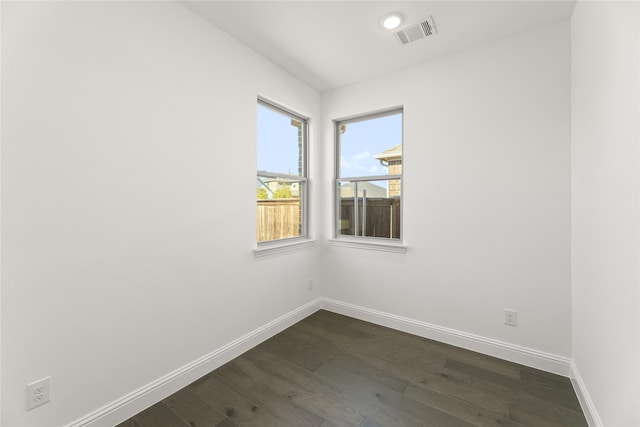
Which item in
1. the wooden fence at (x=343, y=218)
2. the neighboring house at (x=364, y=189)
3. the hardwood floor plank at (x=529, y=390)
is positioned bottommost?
the hardwood floor plank at (x=529, y=390)


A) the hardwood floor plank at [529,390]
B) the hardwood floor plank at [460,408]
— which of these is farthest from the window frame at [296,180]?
the hardwood floor plank at [529,390]

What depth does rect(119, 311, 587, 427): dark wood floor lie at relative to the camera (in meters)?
1.60

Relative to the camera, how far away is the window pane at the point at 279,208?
259 centimetres

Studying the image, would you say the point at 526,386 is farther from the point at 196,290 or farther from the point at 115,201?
the point at 115,201

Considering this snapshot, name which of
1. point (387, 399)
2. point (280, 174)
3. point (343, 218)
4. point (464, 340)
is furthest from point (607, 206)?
point (280, 174)

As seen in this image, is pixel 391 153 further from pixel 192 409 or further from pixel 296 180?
pixel 192 409

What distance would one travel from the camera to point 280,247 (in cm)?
265

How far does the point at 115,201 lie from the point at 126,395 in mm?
1134

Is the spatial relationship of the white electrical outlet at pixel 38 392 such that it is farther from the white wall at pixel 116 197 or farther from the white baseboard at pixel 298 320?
the white baseboard at pixel 298 320

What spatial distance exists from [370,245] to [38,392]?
251 centimetres

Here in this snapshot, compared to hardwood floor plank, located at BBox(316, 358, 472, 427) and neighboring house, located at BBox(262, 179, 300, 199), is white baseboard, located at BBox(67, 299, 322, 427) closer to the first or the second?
hardwood floor plank, located at BBox(316, 358, 472, 427)

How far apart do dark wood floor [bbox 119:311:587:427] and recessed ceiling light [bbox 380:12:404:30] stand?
2.59m

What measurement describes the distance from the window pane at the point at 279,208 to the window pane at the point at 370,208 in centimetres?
51

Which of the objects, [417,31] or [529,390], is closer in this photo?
[529,390]
